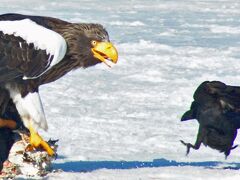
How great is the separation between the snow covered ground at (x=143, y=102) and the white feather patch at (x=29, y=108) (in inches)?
13.8

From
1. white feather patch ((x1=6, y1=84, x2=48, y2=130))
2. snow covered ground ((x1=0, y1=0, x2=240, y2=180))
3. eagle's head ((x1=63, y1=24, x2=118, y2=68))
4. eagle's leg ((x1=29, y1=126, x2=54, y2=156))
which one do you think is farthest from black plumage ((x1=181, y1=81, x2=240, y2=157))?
white feather patch ((x1=6, y1=84, x2=48, y2=130))

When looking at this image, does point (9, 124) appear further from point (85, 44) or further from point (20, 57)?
point (85, 44)

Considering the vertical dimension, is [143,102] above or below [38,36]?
below

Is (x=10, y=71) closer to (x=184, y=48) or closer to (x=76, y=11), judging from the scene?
(x=184, y=48)

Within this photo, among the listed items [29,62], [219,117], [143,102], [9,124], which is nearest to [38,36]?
[29,62]

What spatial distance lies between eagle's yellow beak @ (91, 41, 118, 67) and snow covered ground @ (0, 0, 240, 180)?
2.49ft

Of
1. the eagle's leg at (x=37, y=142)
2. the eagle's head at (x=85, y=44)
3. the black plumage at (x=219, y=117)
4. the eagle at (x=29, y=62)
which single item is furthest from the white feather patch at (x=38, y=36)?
the black plumage at (x=219, y=117)

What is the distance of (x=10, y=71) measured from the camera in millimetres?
4723

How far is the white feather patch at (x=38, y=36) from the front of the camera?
479 centimetres

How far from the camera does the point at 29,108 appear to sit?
185 inches

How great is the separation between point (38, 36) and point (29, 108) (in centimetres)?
47

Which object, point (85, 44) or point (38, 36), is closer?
point (38, 36)

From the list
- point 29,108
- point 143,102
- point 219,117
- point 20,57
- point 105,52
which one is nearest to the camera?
point 29,108

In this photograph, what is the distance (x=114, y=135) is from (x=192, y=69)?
586 cm
